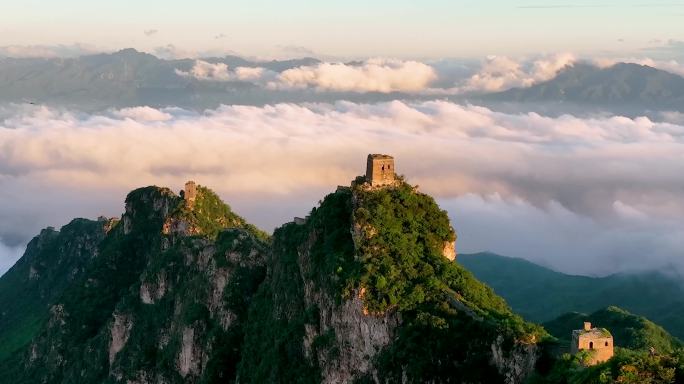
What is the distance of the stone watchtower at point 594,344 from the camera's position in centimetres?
5564

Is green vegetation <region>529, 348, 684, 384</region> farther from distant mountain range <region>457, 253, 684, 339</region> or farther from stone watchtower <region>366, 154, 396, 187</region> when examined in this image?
distant mountain range <region>457, 253, 684, 339</region>

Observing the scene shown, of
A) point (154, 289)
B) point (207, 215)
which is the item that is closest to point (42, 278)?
point (207, 215)

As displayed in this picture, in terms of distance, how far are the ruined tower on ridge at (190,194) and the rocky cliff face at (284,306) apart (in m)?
1.37

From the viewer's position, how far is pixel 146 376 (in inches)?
4444

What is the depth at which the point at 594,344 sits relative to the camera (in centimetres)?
5625

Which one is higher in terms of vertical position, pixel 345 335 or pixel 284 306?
pixel 284 306

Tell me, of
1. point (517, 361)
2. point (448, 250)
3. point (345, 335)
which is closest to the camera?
point (517, 361)

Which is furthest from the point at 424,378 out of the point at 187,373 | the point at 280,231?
the point at 187,373

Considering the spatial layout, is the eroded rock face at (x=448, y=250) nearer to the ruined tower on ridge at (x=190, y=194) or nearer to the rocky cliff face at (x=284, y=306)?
the rocky cliff face at (x=284, y=306)

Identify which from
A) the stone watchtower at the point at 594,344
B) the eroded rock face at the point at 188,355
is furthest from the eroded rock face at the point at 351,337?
the eroded rock face at the point at 188,355

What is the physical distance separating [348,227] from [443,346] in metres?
18.8

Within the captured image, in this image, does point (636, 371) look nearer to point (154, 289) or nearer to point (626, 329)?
point (626, 329)

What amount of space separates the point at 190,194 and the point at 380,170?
2254 inches

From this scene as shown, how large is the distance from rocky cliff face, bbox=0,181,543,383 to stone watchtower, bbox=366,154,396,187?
111cm
